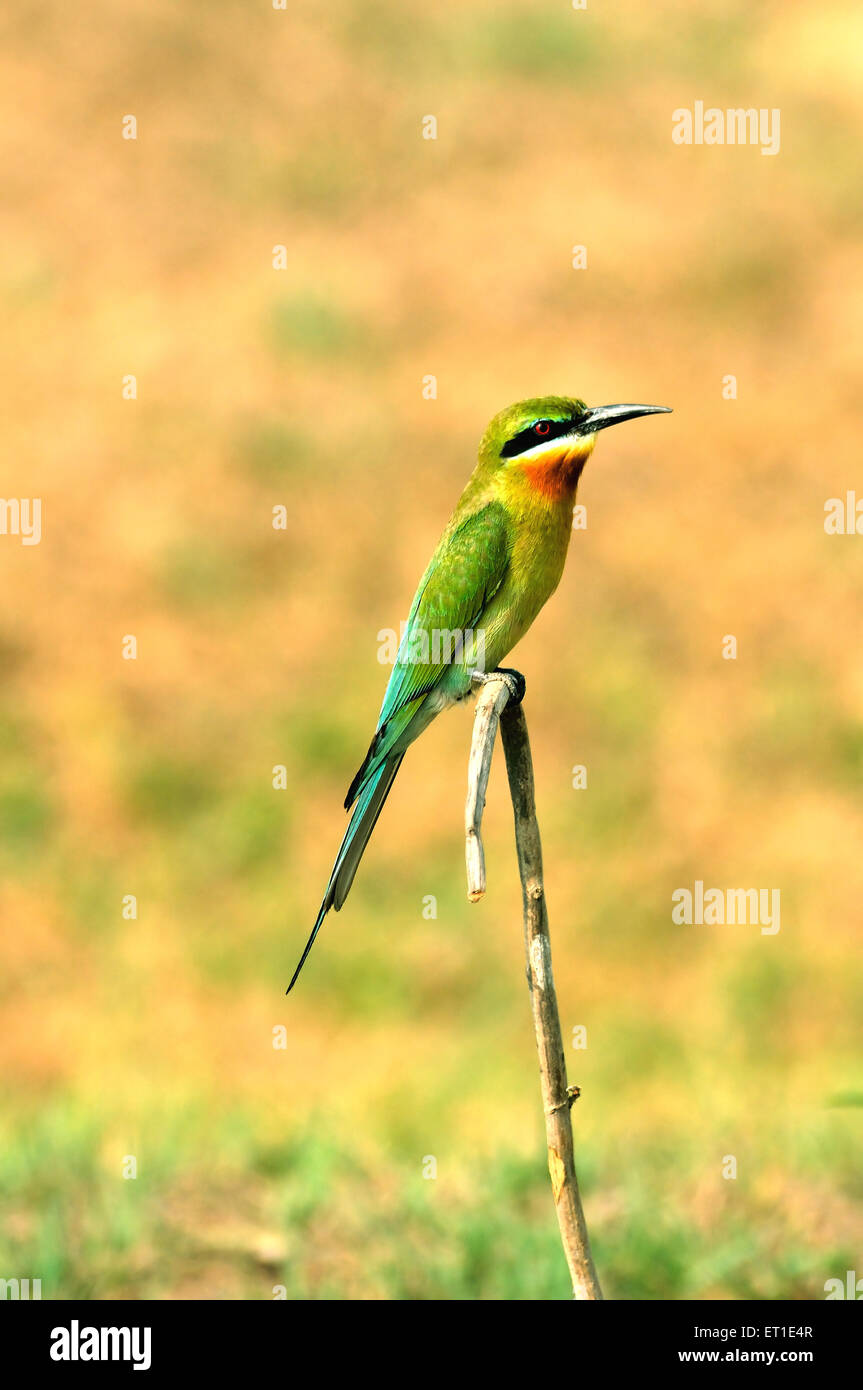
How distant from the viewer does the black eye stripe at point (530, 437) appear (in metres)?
2.95

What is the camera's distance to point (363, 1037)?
6.68 m

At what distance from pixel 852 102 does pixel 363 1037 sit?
8360 mm

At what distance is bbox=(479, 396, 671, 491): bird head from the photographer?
2928 mm
